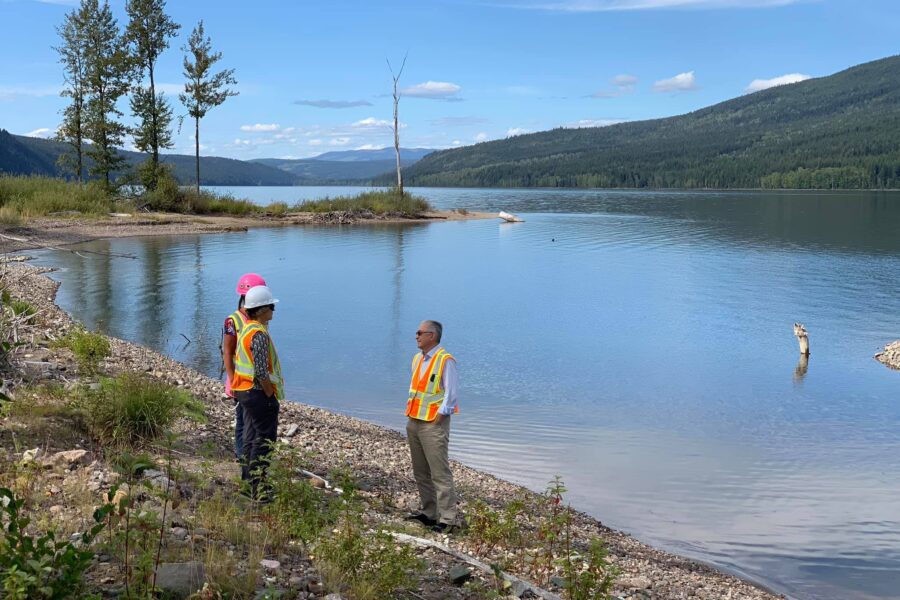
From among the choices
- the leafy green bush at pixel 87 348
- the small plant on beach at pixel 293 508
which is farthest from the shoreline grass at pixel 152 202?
the small plant on beach at pixel 293 508

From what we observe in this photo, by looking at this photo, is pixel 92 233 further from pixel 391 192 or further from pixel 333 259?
pixel 391 192

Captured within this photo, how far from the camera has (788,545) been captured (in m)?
7.81

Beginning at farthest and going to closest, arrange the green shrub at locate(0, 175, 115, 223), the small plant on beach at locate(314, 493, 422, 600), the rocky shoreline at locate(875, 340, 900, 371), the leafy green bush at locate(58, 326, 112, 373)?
the green shrub at locate(0, 175, 115, 223), the rocky shoreline at locate(875, 340, 900, 371), the leafy green bush at locate(58, 326, 112, 373), the small plant on beach at locate(314, 493, 422, 600)

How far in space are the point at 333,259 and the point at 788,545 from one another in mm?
27246

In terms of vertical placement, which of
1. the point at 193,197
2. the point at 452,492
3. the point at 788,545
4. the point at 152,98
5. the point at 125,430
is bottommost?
the point at 788,545

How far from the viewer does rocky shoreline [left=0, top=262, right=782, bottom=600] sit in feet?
17.1

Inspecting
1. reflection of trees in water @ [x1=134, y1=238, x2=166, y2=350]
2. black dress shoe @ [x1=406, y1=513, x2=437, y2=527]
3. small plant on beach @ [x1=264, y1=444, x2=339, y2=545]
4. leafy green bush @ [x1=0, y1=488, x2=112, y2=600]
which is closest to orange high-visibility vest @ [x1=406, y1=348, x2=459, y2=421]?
black dress shoe @ [x1=406, y1=513, x2=437, y2=527]

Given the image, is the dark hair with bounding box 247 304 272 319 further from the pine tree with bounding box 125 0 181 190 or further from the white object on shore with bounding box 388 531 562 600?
the pine tree with bounding box 125 0 181 190

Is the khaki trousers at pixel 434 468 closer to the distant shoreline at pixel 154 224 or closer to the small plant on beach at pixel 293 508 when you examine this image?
the small plant on beach at pixel 293 508

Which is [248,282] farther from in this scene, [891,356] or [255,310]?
[891,356]

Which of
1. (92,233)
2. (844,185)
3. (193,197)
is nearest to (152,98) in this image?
(193,197)

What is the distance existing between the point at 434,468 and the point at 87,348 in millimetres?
5125

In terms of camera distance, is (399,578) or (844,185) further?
(844,185)

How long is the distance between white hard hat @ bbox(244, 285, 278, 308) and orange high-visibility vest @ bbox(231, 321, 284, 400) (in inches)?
5.8
